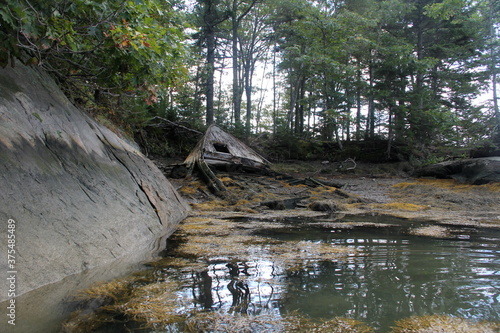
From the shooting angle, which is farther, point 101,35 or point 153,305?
point 101,35

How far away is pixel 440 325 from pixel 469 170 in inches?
464

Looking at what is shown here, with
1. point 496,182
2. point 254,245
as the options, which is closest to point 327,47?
point 496,182

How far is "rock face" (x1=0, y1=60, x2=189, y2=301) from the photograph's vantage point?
2.29m

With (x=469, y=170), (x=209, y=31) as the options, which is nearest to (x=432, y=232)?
(x=469, y=170)

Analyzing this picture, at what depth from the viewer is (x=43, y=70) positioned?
181 inches

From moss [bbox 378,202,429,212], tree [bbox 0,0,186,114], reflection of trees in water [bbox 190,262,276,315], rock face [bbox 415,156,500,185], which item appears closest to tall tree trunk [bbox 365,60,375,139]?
rock face [bbox 415,156,500,185]

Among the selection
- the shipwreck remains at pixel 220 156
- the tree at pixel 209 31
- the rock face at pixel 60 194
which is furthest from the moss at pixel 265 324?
the tree at pixel 209 31

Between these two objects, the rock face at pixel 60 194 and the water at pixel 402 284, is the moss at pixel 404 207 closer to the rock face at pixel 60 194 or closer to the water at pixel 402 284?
the water at pixel 402 284

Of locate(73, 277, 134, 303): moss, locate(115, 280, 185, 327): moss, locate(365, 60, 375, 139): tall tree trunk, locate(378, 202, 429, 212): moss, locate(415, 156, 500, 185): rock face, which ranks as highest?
locate(365, 60, 375, 139): tall tree trunk

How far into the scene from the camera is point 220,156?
416 inches

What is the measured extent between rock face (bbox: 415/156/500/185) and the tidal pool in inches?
308

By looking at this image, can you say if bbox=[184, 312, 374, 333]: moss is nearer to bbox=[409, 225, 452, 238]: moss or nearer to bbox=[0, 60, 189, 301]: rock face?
bbox=[0, 60, 189, 301]: rock face

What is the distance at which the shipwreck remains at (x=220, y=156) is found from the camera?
948 cm

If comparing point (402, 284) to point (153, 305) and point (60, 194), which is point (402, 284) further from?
point (60, 194)
